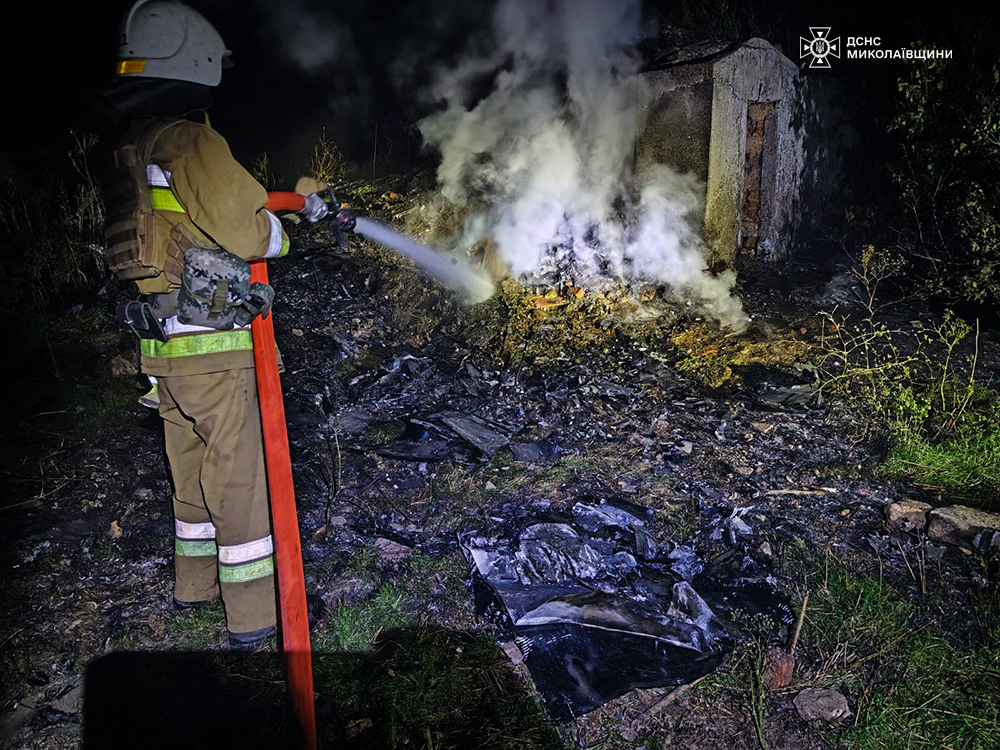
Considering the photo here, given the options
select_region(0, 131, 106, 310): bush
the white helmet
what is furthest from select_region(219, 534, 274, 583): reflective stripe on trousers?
select_region(0, 131, 106, 310): bush

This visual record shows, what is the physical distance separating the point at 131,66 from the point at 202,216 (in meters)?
0.62

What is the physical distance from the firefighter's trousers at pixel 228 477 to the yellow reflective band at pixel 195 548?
0.08 metres

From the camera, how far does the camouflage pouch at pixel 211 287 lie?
245 centimetres

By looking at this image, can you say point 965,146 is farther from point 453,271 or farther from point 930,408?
point 453,271

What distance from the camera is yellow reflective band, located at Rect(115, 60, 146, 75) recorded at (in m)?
2.44

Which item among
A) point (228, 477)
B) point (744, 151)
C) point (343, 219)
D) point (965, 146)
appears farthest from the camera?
point (744, 151)

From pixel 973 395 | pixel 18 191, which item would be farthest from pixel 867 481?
pixel 18 191

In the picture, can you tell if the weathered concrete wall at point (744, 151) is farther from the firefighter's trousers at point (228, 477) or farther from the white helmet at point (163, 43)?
the firefighter's trousers at point (228, 477)

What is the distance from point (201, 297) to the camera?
247cm

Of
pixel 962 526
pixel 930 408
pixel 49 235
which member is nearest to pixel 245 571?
pixel 962 526

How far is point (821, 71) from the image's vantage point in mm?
8117

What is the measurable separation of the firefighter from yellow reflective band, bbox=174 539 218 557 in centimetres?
13

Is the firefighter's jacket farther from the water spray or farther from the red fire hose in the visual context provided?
the water spray

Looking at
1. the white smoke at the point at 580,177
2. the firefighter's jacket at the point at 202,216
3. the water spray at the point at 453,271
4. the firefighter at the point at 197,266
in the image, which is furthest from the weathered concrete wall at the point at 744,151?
the firefighter's jacket at the point at 202,216
